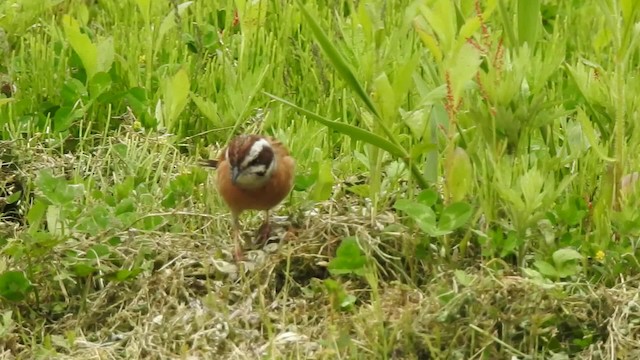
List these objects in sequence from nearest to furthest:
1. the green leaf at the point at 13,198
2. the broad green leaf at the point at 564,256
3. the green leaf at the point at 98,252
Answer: the broad green leaf at the point at 564,256 < the green leaf at the point at 98,252 < the green leaf at the point at 13,198

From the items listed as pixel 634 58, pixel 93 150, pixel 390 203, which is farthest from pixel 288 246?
pixel 634 58

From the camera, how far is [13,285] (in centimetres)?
429

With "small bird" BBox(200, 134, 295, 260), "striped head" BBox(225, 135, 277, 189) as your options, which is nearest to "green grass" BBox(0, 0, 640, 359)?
"small bird" BBox(200, 134, 295, 260)

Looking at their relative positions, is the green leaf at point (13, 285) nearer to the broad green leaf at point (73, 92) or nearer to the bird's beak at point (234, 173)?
the bird's beak at point (234, 173)

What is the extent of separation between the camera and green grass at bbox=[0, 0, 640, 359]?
13.3 feet

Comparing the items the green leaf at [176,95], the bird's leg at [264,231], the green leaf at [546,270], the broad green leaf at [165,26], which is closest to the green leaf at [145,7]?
the broad green leaf at [165,26]

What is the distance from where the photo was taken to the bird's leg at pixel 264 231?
15.3 ft

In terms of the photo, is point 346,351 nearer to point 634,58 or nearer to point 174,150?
point 174,150

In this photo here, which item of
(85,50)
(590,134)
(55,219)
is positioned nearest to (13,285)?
(55,219)

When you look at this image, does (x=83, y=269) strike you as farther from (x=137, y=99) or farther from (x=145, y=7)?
(x=145, y=7)

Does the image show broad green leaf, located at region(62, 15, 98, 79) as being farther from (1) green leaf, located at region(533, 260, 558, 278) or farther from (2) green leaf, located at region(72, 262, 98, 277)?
(1) green leaf, located at region(533, 260, 558, 278)

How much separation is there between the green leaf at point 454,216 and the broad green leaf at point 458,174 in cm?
8

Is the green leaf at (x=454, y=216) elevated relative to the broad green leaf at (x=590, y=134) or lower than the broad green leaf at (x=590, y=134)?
lower

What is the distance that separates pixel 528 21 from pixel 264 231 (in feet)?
4.13
